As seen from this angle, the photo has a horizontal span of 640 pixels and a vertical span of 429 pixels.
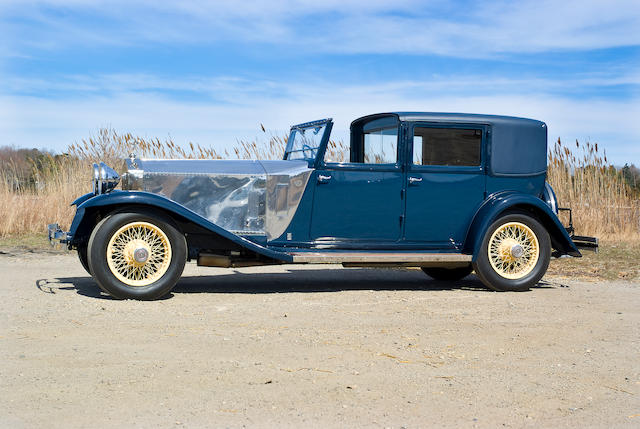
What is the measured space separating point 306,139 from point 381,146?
866 millimetres

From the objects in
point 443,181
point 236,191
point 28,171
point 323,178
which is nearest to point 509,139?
point 443,181

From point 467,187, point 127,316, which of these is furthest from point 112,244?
point 467,187

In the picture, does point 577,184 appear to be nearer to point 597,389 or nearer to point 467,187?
point 467,187

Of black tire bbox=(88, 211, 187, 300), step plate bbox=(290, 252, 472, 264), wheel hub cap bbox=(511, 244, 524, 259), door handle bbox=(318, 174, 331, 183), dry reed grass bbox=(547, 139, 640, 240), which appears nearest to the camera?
black tire bbox=(88, 211, 187, 300)

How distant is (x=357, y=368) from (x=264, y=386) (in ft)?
2.19

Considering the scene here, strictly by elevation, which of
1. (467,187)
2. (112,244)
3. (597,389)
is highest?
(467,187)

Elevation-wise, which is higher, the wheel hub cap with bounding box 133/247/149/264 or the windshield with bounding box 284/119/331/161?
the windshield with bounding box 284/119/331/161

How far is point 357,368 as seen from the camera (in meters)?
4.28

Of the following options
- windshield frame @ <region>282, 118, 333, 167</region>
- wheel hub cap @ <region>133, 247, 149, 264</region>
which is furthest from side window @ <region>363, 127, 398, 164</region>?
wheel hub cap @ <region>133, 247, 149, 264</region>

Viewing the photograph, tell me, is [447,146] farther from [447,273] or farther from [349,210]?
[447,273]

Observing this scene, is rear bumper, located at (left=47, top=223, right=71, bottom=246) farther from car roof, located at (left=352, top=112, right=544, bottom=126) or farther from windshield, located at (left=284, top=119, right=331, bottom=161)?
car roof, located at (left=352, top=112, right=544, bottom=126)

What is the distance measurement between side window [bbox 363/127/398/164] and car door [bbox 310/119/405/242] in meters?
0.02

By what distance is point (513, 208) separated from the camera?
782 cm

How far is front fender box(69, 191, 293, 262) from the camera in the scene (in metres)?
6.56
